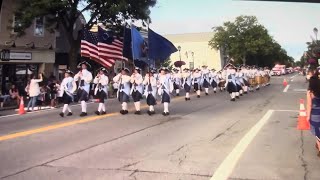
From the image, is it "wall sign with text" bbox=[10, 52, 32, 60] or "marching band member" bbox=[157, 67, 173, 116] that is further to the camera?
"wall sign with text" bbox=[10, 52, 32, 60]

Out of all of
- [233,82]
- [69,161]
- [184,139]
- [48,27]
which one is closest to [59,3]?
[48,27]

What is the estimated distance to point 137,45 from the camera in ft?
62.4

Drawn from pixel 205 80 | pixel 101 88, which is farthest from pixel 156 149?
pixel 205 80

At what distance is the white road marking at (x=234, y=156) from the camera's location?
7.72m

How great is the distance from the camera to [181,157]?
9.19 metres

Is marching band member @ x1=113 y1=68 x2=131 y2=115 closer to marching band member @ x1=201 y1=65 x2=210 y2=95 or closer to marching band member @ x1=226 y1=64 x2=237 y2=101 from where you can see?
marching band member @ x1=226 y1=64 x2=237 y2=101

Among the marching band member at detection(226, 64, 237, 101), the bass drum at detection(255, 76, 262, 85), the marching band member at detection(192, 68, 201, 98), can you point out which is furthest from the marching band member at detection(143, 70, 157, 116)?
the bass drum at detection(255, 76, 262, 85)

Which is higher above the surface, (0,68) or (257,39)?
(257,39)

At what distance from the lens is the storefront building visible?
29.4 meters

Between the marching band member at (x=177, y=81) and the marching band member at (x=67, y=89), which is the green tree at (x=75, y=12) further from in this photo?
the marching band member at (x=67, y=89)

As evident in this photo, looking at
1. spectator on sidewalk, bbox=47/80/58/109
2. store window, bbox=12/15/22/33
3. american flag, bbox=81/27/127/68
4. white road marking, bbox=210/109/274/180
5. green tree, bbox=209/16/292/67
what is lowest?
white road marking, bbox=210/109/274/180

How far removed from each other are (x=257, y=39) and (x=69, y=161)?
290ft

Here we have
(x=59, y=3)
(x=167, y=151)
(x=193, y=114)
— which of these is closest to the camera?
(x=167, y=151)

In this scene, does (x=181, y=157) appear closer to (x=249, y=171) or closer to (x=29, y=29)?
(x=249, y=171)
